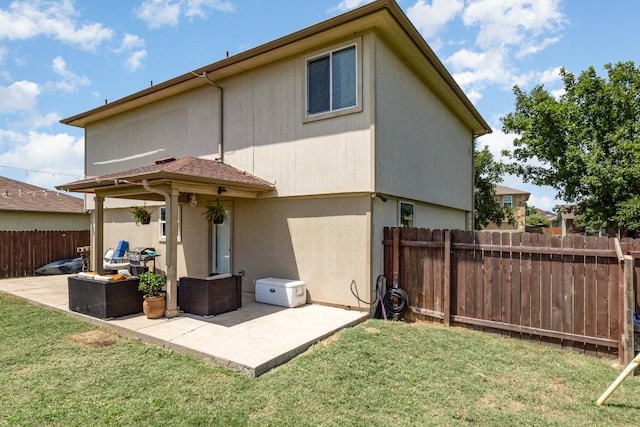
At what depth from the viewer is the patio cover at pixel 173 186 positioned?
6070mm

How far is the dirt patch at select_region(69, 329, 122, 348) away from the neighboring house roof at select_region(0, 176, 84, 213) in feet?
37.3

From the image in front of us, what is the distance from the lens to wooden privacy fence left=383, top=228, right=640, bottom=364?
4816 millimetres

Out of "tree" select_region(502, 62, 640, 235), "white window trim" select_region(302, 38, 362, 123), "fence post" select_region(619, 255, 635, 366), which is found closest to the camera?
"fence post" select_region(619, 255, 635, 366)

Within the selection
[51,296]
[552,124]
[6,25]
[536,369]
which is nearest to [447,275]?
[536,369]

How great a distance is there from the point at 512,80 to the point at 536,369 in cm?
1938

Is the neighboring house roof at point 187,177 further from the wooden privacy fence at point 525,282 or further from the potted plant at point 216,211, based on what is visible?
the wooden privacy fence at point 525,282

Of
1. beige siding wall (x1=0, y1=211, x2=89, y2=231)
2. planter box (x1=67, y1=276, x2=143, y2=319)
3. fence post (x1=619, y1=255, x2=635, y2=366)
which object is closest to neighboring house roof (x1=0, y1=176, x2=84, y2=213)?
beige siding wall (x1=0, y1=211, x2=89, y2=231)

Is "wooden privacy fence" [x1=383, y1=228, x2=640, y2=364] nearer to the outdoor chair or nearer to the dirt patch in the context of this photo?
the dirt patch

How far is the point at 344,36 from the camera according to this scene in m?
6.79

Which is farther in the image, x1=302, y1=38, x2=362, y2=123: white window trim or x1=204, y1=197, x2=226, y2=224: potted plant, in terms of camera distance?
x1=204, y1=197, x2=226, y2=224: potted plant

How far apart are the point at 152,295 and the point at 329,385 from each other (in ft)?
13.1

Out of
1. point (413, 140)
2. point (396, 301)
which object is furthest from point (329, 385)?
point (413, 140)

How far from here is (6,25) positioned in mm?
9336

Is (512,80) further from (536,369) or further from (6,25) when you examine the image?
(6,25)
